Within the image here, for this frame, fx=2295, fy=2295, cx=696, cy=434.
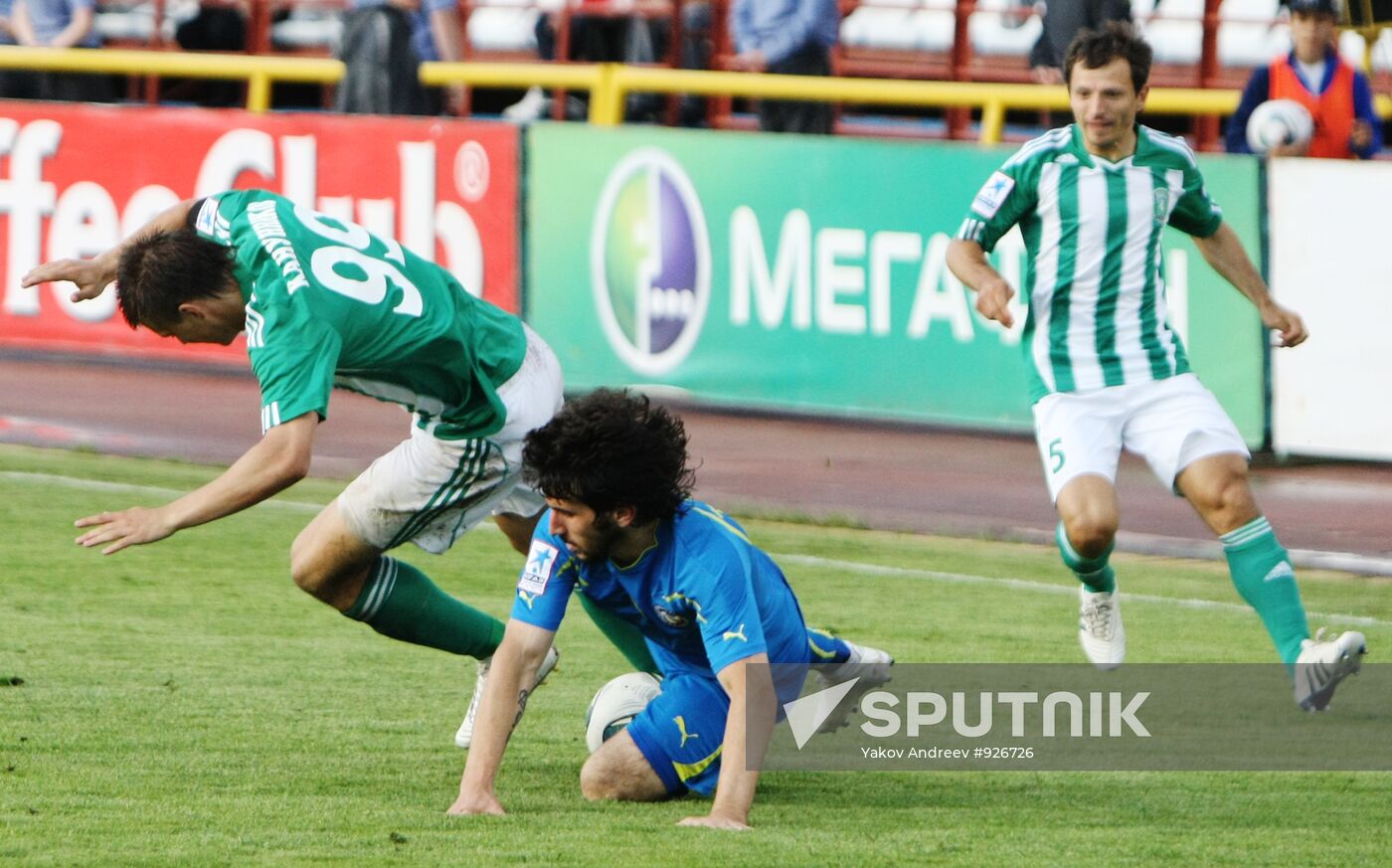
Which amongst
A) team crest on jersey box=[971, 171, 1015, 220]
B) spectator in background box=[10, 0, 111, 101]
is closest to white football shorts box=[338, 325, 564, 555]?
team crest on jersey box=[971, 171, 1015, 220]

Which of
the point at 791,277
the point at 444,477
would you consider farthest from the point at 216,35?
the point at 444,477

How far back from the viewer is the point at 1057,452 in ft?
22.5

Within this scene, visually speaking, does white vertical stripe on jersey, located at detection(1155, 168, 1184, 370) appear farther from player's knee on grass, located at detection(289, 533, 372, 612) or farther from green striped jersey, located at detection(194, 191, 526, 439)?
player's knee on grass, located at detection(289, 533, 372, 612)

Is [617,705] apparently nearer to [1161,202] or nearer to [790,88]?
[1161,202]

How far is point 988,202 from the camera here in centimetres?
691

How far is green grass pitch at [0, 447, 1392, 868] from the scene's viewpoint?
5031 mm

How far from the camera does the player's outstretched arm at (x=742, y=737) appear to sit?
5082 millimetres

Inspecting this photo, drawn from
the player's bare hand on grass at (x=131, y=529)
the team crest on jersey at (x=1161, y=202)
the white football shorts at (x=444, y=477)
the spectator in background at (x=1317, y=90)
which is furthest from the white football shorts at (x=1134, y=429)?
the spectator in background at (x=1317, y=90)

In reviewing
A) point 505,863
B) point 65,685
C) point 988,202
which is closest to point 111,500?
point 65,685

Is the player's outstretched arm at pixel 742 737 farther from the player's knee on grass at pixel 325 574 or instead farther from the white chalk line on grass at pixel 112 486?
the white chalk line on grass at pixel 112 486

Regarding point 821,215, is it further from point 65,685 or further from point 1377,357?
point 65,685

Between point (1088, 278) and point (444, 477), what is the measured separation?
2118 millimetres

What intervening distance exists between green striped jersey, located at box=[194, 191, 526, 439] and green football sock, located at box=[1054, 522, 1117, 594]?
180 centimetres

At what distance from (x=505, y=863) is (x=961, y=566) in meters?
4.64
